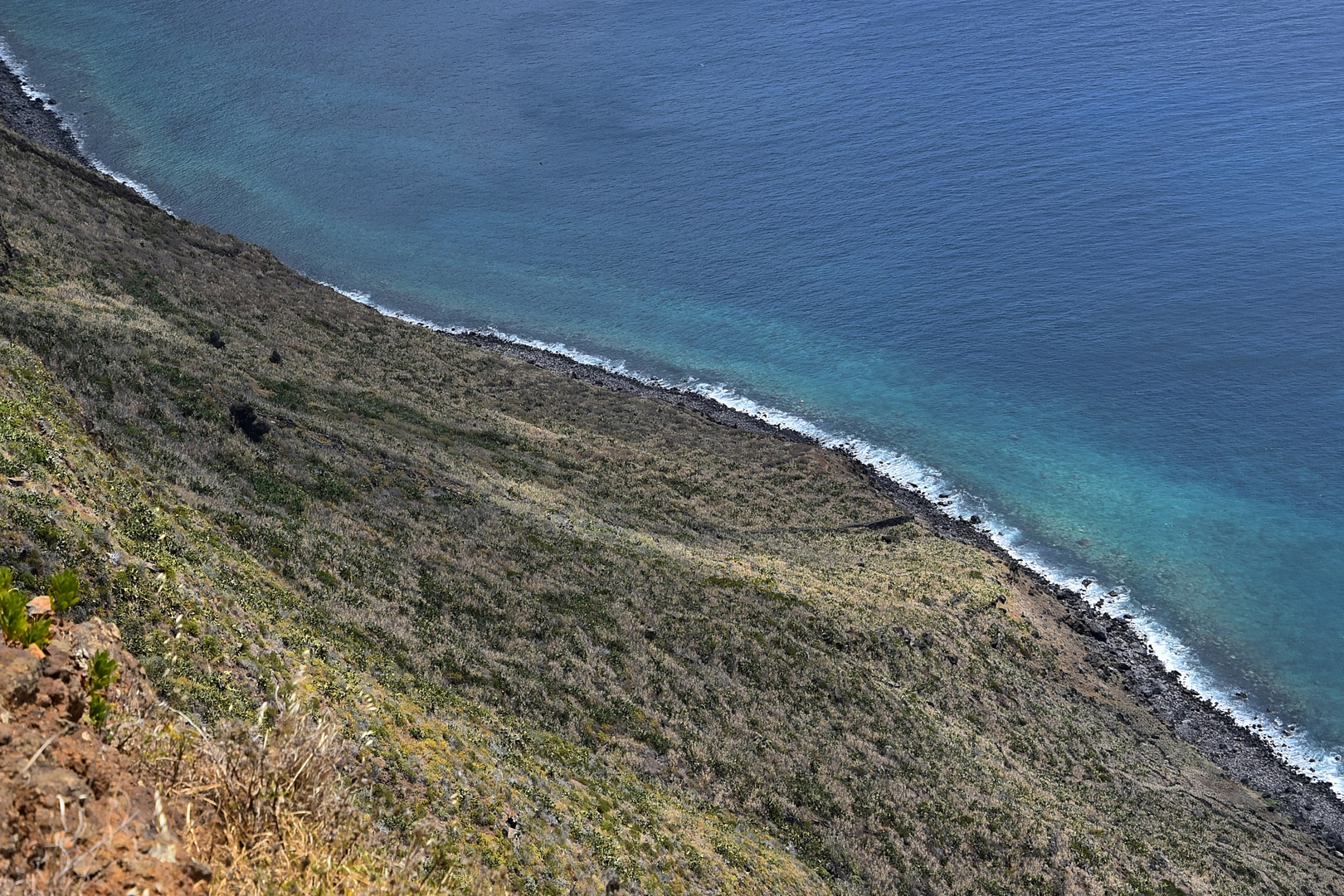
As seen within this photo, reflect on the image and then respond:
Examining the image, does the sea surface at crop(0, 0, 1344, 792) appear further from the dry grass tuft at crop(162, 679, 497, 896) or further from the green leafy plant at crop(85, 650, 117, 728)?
the green leafy plant at crop(85, 650, 117, 728)

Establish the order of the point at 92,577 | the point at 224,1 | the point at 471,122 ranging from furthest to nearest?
1. the point at 224,1
2. the point at 471,122
3. the point at 92,577

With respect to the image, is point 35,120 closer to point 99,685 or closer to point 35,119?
point 35,119

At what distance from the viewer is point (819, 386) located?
7706 cm

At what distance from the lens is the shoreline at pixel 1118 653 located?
43.4m

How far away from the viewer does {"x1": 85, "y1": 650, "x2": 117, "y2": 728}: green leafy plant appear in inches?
Answer: 384

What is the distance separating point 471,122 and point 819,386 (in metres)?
72.1

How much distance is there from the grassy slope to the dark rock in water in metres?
0.72

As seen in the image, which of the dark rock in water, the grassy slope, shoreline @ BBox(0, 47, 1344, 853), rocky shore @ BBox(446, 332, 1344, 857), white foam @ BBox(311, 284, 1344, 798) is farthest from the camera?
white foam @ BBox(311, 284, 1344, 798)

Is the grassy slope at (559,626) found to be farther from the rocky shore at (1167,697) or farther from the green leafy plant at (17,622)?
the green leafy plant at (17,622)

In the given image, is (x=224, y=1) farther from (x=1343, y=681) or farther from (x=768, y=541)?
(x=1343, y=681)

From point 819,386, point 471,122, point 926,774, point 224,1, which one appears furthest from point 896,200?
point 224,1

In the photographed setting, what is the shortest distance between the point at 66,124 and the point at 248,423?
111007 mm

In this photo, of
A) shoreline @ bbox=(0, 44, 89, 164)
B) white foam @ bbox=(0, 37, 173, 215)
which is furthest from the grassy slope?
shoreline @ bbox=(0, 44, 89, 164)

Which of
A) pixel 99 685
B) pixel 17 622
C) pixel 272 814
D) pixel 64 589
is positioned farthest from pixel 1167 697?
pixel 17 622
